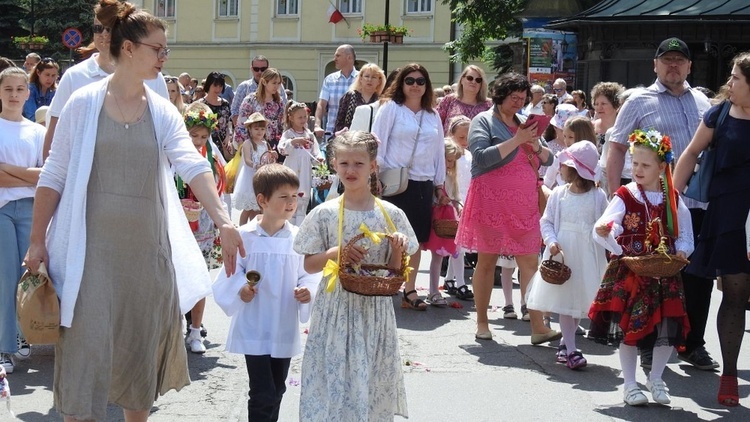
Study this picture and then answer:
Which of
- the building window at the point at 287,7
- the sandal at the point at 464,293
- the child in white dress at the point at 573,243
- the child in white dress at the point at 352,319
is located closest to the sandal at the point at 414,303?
the sandal at the point at 464,293

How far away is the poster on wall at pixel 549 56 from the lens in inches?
810

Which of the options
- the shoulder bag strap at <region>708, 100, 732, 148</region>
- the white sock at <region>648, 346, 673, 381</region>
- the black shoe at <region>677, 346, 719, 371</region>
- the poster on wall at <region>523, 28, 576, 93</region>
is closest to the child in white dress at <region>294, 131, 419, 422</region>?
the white sock at <region>648, 346, 673, 381</region>

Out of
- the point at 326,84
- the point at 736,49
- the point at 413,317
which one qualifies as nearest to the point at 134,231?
the point at 413,317

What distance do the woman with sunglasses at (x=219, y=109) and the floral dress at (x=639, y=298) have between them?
26.6 ft

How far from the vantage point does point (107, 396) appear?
493cm

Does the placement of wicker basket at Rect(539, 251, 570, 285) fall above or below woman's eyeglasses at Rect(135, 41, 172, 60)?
below

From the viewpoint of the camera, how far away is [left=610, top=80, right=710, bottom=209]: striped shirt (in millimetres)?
8055

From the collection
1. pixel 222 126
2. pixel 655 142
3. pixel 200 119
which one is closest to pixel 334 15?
pixel 222 126

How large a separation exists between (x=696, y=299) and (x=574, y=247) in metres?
0.91

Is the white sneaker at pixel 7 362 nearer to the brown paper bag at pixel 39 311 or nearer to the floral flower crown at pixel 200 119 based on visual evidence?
the floral flower crown at pixel 200 119

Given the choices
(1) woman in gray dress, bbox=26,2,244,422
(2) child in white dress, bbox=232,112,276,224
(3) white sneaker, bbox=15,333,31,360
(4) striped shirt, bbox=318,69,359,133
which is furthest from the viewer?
(4) striped shirt, bbox=318,69,359,133

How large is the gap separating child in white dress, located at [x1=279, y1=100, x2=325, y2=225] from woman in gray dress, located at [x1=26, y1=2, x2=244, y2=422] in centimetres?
771

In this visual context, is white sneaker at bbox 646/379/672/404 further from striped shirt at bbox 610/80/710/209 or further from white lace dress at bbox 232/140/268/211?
white lace dress at bbox 232/140/268/211

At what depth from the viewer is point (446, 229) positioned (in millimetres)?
10109
